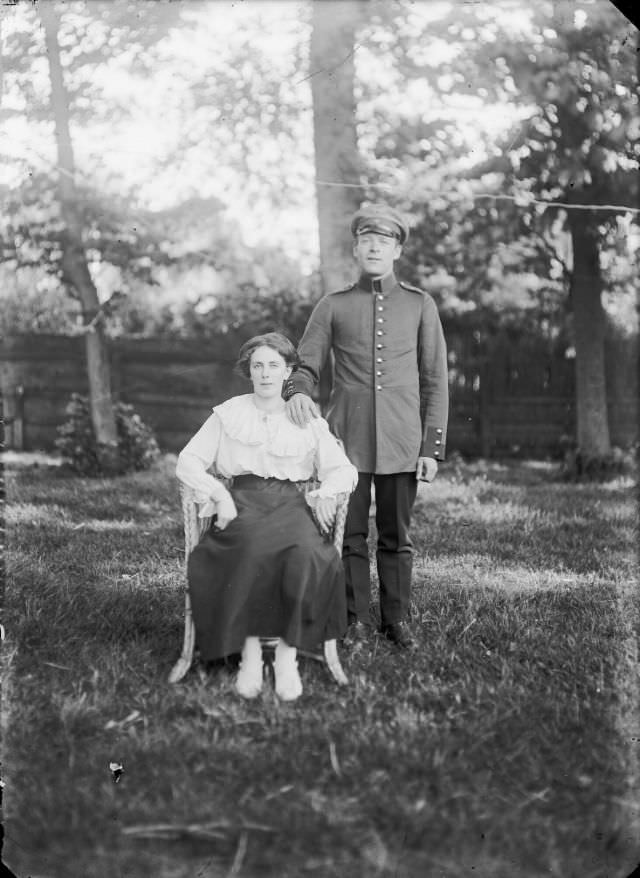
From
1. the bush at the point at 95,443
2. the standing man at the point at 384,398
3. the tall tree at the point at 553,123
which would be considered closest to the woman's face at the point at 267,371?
the standing man at the point at 384,398

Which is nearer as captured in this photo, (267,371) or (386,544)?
(267,371)

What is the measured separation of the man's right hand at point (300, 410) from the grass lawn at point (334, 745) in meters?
0.95

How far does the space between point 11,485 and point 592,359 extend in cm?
551

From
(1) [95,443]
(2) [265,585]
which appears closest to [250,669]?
(2) [265,585]

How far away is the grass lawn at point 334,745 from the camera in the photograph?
227cm

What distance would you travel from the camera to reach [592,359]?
8.39m

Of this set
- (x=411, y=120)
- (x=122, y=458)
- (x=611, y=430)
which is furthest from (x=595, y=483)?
(x=122, y=458)

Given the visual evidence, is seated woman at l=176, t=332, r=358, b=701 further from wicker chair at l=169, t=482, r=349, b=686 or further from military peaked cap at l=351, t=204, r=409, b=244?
military peaked cap at l=351, t=204, r=409, b=244

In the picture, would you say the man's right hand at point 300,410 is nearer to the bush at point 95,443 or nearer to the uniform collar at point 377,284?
the uniform collar at point 377,284

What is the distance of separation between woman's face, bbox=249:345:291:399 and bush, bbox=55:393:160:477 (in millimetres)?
4828

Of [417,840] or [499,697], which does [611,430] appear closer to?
[499,697]

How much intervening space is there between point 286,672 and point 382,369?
134 centimetres

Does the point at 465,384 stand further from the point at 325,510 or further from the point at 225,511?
the point at 225,511

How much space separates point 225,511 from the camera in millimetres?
3123
